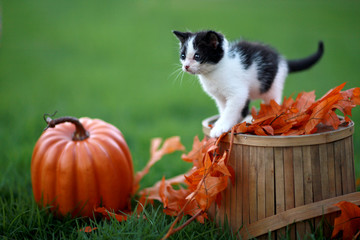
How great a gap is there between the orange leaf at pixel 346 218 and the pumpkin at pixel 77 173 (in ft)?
3.64

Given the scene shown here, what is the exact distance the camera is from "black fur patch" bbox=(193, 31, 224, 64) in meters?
1.63

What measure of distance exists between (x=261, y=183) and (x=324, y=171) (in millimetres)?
266

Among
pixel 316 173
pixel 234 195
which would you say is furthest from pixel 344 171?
pixel 234 195

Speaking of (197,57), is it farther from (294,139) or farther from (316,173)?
(316,173)

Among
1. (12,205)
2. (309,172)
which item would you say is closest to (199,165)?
(309,172)

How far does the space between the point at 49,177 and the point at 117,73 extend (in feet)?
11.9

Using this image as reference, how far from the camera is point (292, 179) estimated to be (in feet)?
4.68

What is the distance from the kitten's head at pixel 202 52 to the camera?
1626 mm

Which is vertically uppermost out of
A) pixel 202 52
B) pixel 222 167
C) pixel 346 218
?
pixel 202 52

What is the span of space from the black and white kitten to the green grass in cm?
26

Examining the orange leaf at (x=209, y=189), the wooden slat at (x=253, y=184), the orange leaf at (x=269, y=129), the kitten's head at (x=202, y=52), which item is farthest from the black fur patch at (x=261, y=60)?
the orange leaf at (x=209, y=189)

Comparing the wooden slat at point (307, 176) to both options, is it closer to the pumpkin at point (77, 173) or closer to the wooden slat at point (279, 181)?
the wooden slat at point (279, 181)

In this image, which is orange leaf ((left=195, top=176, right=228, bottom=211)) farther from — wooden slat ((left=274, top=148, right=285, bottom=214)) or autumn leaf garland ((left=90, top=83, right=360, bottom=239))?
wooden slat ((left=274, top=148, right=285, bottom=214))

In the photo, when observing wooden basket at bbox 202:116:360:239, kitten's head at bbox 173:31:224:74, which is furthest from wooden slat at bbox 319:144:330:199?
kitten's head at bbox 173:31:224:74
